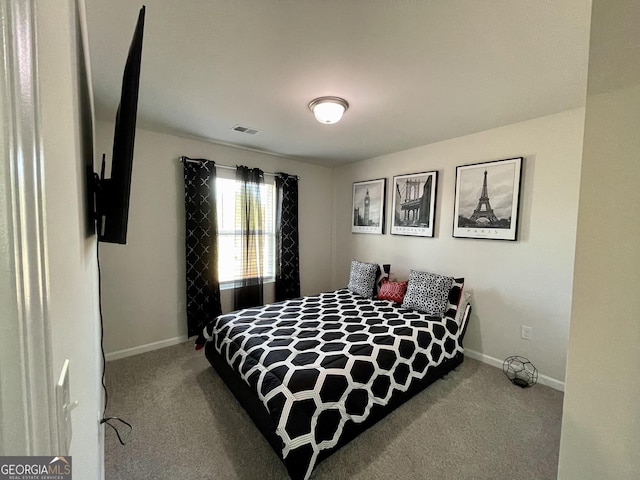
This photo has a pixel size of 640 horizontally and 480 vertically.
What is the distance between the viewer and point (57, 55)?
1.68 feet

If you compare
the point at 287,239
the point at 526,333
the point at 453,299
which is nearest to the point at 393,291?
the point at 453,299

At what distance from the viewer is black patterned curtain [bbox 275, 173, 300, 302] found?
3.70 metres

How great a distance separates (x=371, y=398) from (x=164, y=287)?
2.46 m

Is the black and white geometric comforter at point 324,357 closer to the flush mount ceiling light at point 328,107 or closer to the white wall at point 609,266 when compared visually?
the white wall at point 609,266

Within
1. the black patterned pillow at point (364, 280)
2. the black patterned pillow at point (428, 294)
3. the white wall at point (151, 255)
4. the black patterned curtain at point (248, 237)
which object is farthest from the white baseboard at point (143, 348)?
the black patterned pillow at point (428, 294)

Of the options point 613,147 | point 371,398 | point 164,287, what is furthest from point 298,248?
point 613,147

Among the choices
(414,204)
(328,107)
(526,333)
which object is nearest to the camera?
(328,107)

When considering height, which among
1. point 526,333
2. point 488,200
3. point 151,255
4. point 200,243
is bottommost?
point 526,333

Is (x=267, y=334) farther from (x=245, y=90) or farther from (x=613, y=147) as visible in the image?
(x=613, y=147)

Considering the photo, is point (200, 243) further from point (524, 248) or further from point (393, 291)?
point (524, 248)

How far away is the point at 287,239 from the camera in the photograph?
12.4ft

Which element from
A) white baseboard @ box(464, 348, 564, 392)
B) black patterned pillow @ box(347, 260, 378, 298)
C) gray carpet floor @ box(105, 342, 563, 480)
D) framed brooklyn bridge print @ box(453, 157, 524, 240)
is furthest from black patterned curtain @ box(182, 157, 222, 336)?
white baseboard @ box(464, 348, 564, 392)

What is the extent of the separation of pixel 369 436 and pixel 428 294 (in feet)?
4.75

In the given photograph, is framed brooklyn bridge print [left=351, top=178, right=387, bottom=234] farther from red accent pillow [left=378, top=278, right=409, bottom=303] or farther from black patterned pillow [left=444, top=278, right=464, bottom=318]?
black patterned pillow [left=444, top=278, right=464, bottom=318]
